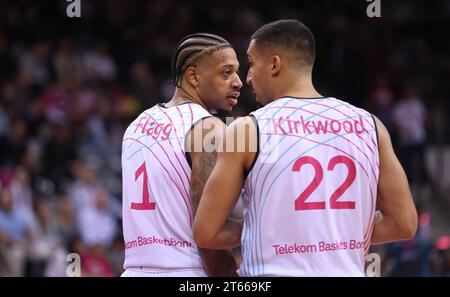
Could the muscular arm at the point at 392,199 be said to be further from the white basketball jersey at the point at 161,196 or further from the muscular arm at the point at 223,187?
the white basketball jersey at the point at 161,196

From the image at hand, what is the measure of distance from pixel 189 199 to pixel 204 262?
349 mm

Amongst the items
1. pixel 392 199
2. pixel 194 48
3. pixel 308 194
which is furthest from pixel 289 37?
pixel 392 199

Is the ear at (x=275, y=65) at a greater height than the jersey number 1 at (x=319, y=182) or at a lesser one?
greater

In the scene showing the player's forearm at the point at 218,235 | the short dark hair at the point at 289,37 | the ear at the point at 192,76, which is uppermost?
the short dark hair at the point at 289,37

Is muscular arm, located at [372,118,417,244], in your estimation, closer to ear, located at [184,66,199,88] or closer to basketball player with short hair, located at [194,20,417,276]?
basketball player with short hair, located at [194,20,417,276]

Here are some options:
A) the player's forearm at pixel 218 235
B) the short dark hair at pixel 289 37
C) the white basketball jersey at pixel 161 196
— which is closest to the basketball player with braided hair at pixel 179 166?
the white basketball jersey at pixel 161 196

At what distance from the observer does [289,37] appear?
4.59 metres

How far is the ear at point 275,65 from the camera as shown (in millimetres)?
4598

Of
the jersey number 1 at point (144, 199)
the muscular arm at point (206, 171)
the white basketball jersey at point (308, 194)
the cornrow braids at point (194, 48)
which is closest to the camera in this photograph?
the white basketball jersey at point (308, 194)

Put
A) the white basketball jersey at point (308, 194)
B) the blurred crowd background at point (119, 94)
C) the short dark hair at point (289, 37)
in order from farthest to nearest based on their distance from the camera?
1. the blurred crowd background at point (119, 94)
2. the short dark hair at point (289, 37)
3. the white basketball jersey at point (308, 194)

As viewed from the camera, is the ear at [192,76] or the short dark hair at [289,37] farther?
the ear at [192,76]

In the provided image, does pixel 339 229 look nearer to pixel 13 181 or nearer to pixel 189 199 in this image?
pixel 189 199

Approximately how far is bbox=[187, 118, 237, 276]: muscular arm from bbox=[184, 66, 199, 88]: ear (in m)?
0.37
